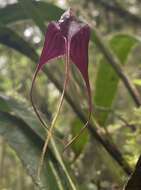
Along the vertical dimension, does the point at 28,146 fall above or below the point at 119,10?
above

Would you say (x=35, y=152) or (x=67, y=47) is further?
(x=35, y=152)

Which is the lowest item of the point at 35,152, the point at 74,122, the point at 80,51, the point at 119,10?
the point at 119,10

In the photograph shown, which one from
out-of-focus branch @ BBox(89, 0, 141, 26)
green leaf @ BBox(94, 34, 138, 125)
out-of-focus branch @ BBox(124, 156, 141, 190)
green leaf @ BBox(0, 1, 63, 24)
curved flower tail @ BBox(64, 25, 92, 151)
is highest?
curved flower tail @ BBox(64, 25, 92, 151)

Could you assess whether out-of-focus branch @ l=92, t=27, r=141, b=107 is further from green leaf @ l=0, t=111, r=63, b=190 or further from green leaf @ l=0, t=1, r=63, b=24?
green leaf @ l=0, t=111, r=63, b=190

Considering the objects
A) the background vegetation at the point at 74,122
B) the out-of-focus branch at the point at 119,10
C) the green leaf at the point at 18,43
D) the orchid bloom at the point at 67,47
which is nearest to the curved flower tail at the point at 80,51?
the orchid bloom at the point at 67,47

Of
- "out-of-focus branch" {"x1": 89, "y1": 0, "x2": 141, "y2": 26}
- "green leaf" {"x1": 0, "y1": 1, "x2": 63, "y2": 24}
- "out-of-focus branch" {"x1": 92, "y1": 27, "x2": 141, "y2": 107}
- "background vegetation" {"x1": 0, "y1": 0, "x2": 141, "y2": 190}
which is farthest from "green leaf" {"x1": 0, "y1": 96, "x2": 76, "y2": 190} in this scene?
"out-of-focus branch" {"x1": 89, "y1": 0, "x2": 141, "y2": 26}

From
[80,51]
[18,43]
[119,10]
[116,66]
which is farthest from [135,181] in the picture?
[119,10]

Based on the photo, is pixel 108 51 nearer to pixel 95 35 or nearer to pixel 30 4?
pixel 95 35

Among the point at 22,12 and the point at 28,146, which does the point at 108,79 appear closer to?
the point at 22,12

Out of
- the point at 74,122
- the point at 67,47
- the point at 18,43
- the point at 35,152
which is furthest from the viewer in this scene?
the point at 74,122

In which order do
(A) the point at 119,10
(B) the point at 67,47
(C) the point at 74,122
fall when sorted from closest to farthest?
(B) the point at 67,47 < (C) the point at 74,122 < (A) the point at 119,10
